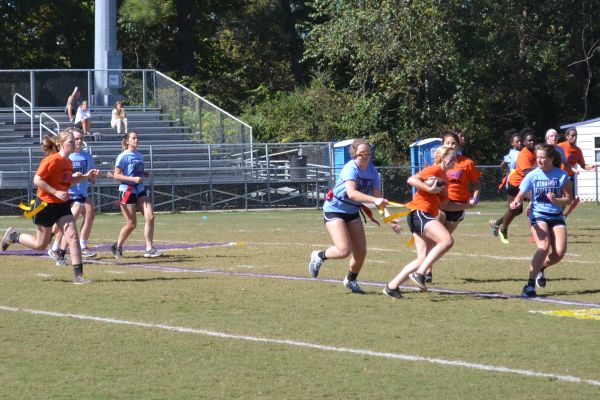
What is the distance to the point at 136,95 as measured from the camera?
1457 inches

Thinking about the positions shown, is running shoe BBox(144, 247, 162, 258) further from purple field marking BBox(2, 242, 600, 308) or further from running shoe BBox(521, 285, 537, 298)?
running shoe BBox(521, 285, 537, 298)

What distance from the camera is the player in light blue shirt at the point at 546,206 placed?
11.5 m

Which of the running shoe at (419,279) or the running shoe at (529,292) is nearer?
the running shoe at (529,292)

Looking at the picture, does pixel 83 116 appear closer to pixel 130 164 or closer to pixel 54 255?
pixel 130 164

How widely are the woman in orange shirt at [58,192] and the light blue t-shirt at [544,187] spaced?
15.9 feet

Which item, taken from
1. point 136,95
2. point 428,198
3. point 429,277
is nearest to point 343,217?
point 428,198

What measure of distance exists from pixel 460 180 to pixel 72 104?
22671 mm

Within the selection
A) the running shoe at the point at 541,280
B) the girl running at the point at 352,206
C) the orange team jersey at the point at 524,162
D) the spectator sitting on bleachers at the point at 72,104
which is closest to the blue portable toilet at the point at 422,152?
the spectator sitting on bleachers at the point at 72,104

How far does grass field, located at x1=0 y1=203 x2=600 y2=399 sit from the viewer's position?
7359 millimetres

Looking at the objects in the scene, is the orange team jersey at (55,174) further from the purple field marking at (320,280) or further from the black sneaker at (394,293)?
the black sneaker at (394,293)

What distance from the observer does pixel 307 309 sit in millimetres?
10805

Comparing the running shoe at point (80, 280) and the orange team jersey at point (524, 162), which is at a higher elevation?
the orange team jersey at point (524, 162)

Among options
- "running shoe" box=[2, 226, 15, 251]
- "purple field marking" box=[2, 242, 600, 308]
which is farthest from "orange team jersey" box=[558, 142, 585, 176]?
"running shoe" box=[2, 226, 15, 251]

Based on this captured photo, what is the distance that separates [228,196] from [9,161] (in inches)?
241
